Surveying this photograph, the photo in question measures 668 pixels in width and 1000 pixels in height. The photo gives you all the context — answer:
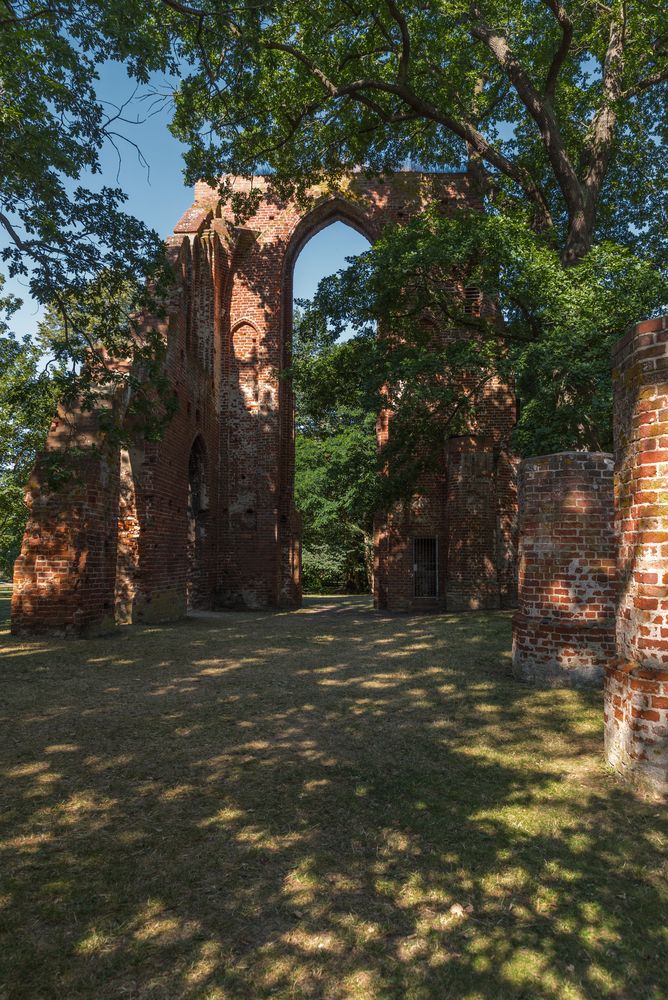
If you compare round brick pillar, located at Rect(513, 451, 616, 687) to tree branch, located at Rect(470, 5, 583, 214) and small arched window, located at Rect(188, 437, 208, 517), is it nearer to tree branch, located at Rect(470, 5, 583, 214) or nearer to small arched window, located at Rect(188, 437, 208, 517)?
tree branch, located at Rect(470, 5, 583, 214)

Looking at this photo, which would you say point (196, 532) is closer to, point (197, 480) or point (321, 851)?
point (197, 480)

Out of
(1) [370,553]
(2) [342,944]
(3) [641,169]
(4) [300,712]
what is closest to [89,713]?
(4) [300,712]

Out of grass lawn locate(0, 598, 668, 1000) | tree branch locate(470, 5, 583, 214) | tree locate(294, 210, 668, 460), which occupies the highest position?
tree branch locate(470, 5, 583, 214)

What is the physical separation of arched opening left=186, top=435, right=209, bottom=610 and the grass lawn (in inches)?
404

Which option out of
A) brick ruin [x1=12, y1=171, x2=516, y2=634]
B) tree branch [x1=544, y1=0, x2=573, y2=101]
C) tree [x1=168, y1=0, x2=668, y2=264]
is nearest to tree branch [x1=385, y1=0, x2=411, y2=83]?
tree [x1=168, y1=0, x2=668, y2=264]

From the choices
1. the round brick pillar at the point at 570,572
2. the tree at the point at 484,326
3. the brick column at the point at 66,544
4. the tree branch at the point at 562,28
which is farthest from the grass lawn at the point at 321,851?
the tree branch at the point at 562,28

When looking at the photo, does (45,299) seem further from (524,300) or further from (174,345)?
(524,300)

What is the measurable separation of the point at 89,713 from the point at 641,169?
56.4 ft

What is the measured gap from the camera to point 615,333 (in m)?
9.52

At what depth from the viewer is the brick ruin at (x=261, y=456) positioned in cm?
1302

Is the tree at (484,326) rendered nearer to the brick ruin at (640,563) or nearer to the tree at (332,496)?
the brick ruin at (640,563)

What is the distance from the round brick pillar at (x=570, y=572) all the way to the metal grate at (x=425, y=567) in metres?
10.8

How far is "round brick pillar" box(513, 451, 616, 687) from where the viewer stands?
5879 mm

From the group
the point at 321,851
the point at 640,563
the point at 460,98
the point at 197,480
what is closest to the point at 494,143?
the point at 460,98
